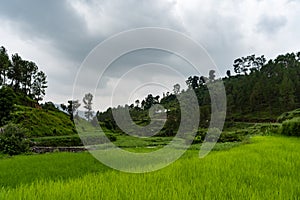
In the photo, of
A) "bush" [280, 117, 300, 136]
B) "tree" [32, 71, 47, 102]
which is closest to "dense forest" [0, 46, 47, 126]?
"tree" [32, 71, 47, 102]

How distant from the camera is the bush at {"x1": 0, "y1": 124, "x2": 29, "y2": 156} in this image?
45.6ft

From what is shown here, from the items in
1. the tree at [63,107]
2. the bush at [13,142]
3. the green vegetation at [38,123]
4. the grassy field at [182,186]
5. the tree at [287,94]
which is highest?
the tree at [63,107]

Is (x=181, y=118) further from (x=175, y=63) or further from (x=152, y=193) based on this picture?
(x=152, y=193)

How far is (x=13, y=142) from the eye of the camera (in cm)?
1416

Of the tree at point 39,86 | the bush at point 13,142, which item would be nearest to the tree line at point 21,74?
the tree at point 39,86

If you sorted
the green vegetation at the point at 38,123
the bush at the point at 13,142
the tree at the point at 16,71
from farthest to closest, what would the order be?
the tree at the point at 16,71 → the green vegetation at the point at 38,123 → the bush at the point at 13,142

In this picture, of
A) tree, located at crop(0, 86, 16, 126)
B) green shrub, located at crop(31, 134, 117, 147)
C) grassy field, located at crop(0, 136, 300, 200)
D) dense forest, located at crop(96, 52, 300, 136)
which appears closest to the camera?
grassy field, located at crop(0, 136, 300, 200)

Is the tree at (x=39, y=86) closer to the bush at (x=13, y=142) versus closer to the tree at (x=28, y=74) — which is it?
the tree at (x=28, y=74)

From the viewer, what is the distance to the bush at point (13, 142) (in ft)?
45.6

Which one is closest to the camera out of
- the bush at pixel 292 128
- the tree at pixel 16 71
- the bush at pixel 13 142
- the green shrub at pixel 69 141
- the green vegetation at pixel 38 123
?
the bush at pixel 13 142

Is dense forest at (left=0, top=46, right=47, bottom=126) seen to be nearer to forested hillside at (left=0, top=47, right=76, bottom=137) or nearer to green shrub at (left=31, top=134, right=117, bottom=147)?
forested hillside at (left=0, top=47, right=76, bottom=137)

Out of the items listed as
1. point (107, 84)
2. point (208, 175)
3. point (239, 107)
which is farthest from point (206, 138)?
point (239, 107)

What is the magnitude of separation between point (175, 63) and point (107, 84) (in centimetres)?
244

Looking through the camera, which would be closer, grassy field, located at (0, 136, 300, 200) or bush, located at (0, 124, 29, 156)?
grassy field, located at (0, 136, 300, 200)
